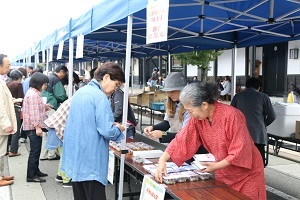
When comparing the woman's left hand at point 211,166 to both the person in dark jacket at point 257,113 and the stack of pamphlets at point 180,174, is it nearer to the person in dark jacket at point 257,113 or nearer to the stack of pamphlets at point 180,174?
the stack of pamphlets at point 180,174

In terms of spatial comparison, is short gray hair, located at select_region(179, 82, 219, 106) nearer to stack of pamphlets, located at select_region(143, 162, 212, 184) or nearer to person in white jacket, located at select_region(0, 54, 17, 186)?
stack of pamphlets, located at select_region(143, 162, 212, 184)

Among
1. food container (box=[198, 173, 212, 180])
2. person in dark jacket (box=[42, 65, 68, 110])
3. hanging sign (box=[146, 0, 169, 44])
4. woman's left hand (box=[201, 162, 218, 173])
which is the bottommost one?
food container (box=[198, 173, 212, 180])

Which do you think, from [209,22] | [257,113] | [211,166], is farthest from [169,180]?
[209,22]

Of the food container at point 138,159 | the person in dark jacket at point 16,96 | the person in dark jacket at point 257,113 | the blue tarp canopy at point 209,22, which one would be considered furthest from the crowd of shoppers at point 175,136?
the person in dark jacket at point 16,96

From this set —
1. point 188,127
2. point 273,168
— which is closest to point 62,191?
point 188,127

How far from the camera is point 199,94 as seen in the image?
2.29 metres

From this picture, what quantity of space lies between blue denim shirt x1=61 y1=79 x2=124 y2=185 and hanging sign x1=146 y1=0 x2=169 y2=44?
651 millimetres

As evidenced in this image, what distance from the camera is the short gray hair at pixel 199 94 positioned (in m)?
2.29

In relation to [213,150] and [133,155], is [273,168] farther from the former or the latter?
[213,150]

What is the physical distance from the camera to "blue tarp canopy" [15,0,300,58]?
4.05m

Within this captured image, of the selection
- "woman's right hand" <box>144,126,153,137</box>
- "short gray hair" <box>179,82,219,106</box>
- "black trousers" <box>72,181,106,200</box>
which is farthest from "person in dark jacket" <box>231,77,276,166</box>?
"black trousers" <box>72,181,106,200</box>

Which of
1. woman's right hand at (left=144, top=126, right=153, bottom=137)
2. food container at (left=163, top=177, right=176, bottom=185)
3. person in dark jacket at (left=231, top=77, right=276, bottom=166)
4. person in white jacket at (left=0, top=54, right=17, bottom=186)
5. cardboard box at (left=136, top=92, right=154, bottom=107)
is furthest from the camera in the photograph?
cardboard box at (left=136, top=92, right=154, bottom=107)

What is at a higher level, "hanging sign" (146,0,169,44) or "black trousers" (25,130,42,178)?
"hanging sign" (146,0,169,44)

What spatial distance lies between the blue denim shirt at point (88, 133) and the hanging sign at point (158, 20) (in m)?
0.65
